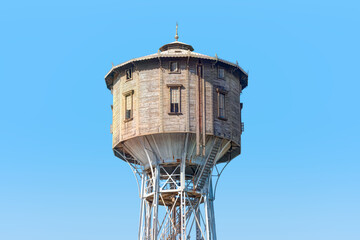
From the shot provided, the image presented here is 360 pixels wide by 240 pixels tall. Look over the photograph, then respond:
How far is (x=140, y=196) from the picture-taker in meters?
49.6

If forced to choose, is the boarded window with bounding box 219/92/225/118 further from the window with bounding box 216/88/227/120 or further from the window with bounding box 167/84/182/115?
the window with bounding box 167/84/182/115

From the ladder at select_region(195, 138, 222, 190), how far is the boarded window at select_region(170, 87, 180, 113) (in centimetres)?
318

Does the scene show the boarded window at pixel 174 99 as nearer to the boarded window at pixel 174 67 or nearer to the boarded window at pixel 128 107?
the boarded window at pixel 174 67

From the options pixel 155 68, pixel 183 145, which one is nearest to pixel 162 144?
pixel 183 145

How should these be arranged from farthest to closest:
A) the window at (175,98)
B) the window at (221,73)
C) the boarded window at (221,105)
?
the window at (221,73) < the boarded window at (221,105) < the window at (175,98)

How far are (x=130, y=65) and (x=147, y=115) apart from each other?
379 cm

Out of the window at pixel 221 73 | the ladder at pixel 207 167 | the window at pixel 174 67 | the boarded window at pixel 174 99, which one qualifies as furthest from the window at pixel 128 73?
the ladder at pixel 207 167

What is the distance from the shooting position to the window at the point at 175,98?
156 feet

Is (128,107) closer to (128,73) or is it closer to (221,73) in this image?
(128,73)

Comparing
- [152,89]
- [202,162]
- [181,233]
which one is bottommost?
[181,233]

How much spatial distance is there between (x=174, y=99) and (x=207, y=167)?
16.0 feet

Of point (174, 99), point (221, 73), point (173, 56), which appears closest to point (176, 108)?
point (174, 99)

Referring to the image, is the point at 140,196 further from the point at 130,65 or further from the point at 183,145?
the point at 130,65

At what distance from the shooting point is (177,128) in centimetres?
4716
